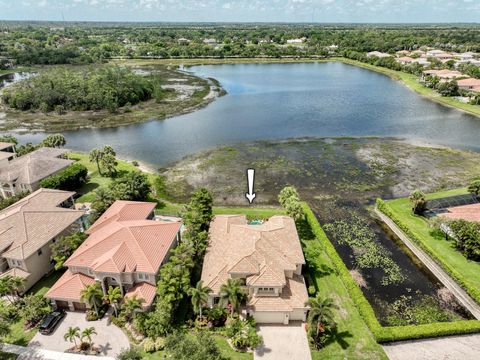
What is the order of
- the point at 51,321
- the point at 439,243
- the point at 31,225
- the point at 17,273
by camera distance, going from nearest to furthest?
the point at 51,321
the point at 17,273
the point at 31,225
the point at 439,243

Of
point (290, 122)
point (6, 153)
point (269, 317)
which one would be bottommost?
point (269, 317)

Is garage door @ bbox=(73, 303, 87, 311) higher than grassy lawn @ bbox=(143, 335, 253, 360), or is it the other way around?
garage door @ bbox=(73, 303, 87, 311)

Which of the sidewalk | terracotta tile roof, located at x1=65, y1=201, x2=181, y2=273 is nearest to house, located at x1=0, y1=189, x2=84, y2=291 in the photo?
terracotta tile roof, located at x1=65, y1=201, x2=181, y2=273

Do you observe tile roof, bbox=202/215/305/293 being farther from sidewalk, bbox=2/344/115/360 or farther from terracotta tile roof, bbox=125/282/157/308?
sidewalk, bbox=2/344/115/360

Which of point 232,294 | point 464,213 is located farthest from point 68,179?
point 464,213

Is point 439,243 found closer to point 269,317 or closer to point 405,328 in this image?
point 405,328

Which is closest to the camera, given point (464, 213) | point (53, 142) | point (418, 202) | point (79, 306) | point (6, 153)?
point (79, 306)

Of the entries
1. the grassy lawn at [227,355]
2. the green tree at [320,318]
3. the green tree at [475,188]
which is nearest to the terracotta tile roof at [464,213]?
the green tree at [475,188]
